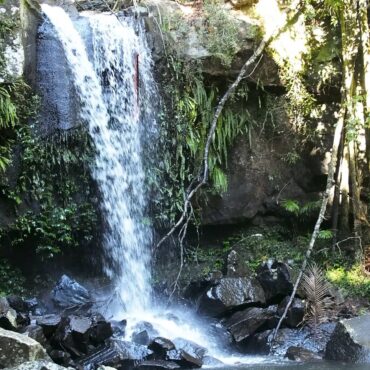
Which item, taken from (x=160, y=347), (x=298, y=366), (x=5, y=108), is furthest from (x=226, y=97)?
(x=298, y=366)

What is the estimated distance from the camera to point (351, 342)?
621 cm

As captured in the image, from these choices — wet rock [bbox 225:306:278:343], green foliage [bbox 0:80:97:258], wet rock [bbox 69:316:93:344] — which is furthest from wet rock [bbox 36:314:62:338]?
wet rock [bbox 225:306:278:343]

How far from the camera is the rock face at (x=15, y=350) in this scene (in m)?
5.42

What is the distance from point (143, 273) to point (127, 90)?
10.6 feet

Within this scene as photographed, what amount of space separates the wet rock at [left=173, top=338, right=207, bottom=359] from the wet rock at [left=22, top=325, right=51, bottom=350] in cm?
160

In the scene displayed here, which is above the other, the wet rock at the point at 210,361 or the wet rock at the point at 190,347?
the wet rock at the point at 190,347

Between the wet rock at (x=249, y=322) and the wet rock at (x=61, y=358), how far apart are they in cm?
230

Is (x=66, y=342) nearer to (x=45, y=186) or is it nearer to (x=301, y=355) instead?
(x=301, y=355)

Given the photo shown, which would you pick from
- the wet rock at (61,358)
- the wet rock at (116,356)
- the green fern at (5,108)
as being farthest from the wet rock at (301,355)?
the green fern at (5,108)

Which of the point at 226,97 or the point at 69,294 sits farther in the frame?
the point at 226,97

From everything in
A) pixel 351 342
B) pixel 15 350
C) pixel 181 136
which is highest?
pixel 181 136

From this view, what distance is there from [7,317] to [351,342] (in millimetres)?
4078

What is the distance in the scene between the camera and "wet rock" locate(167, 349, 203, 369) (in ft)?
21.3

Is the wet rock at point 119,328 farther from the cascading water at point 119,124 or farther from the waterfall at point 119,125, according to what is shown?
the waterfall at point 119,125
